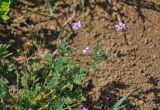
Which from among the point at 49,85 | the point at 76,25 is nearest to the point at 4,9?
the point at 76,25

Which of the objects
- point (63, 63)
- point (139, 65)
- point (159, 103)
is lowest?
point (159, 103)

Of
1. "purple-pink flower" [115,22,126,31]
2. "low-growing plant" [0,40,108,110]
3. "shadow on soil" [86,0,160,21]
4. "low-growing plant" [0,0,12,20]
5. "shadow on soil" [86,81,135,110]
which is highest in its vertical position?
"low-growing plant" [0,0,12,20]

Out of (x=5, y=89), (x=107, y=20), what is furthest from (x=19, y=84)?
(x=107, y=20)

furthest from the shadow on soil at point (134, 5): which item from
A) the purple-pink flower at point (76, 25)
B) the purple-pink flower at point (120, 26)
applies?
the purple-pink flower at point (76, 25)

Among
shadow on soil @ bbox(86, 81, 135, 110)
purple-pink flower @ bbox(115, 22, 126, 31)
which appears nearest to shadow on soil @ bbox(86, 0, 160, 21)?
purple-pink flower @ bbox(115, 22, 126, 31)

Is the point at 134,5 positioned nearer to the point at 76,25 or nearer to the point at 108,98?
the point at 76,25

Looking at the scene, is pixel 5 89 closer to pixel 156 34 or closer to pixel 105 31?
pixel 105 31

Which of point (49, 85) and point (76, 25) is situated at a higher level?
point (76, 25)

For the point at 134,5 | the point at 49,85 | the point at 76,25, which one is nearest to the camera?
the point at 49,85

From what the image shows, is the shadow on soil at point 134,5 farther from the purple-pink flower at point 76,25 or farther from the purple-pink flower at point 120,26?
the purple-pink flower at point 76,25

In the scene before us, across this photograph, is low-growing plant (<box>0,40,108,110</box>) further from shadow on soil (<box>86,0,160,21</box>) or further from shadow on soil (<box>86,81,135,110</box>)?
shadow on soil (<box>86,0,160,21</box>)

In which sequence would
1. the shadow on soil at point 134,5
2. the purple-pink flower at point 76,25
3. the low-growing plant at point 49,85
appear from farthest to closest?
the shadow on soil at point 134,5 → the purple-pink flower at point 76,25 → the low-growing plant at point 49,85
